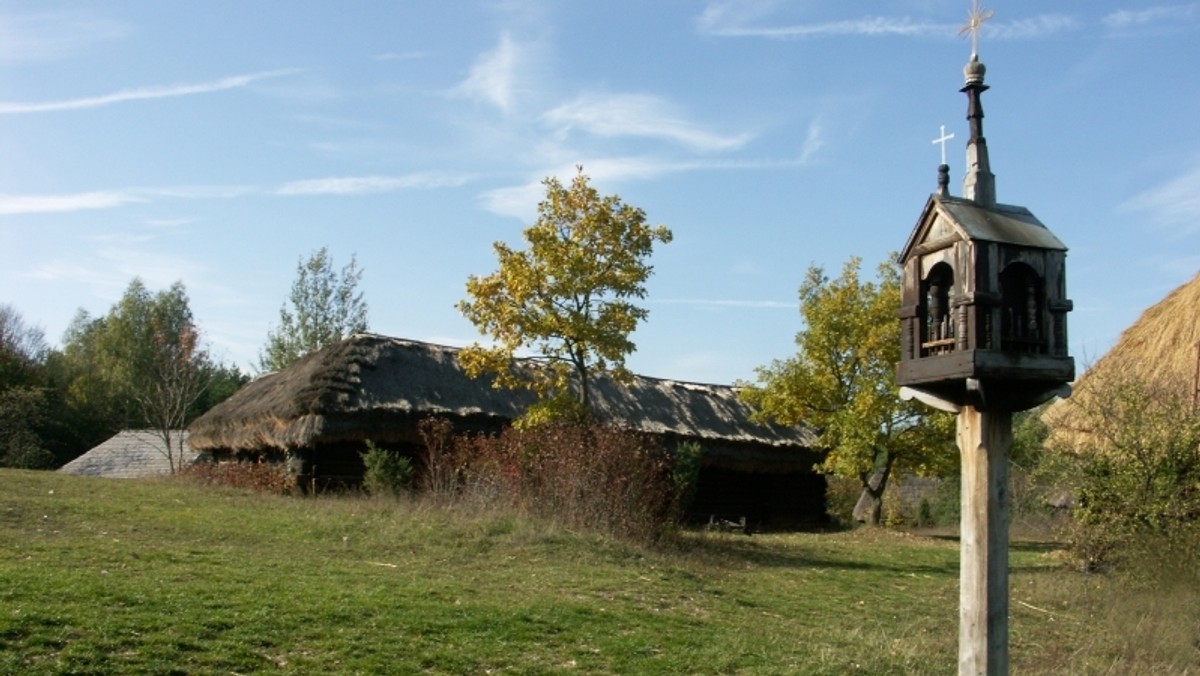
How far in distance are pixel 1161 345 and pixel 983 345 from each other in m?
15.0

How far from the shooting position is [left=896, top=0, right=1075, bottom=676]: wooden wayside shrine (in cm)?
646

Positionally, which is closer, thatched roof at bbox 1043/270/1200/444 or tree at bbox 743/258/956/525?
thatched roof at bbox 1043/270/1200/444

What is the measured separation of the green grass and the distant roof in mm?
21865

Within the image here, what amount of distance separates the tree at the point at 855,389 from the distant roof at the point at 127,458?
21.0 m

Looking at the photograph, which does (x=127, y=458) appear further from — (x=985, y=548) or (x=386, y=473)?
(x=985, y=548)

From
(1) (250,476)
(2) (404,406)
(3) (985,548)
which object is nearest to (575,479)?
(2) (404,406)

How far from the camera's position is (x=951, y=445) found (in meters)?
24.5

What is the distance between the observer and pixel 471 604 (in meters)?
9.90

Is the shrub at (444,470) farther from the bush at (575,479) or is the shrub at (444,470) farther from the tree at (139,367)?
the tree at (139,367)

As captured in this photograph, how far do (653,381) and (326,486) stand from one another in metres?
10.0

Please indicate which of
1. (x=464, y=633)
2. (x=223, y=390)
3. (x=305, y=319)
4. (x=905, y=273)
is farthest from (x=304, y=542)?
(x=223, y=390)

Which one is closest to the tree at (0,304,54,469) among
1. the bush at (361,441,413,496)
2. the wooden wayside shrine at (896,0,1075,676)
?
the bush at (361,441,413,496)

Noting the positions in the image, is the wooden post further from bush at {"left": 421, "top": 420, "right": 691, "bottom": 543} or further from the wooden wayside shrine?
bush at {"left": 421, "top": 420, "right": 691, "bottom": 543}

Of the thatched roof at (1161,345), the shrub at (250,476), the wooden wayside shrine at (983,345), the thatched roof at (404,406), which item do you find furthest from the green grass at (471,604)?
the thatched roof at (404,406)
